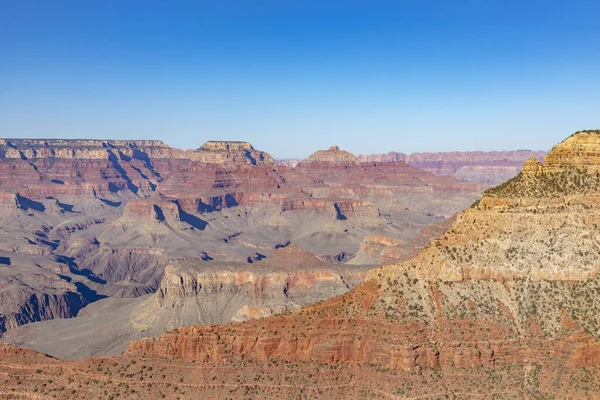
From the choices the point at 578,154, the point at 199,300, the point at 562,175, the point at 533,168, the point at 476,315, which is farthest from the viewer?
the point at 199,300

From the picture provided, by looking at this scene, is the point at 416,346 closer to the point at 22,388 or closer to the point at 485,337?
the point at 485,337

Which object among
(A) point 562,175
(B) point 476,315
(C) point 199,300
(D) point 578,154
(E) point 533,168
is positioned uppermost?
(D) point 578,154

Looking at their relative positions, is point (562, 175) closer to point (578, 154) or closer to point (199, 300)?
point (578, 154)

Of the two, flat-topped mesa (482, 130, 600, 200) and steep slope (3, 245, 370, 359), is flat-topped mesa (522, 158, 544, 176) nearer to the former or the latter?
flat-topped mesa (482, 130, 600, 200)

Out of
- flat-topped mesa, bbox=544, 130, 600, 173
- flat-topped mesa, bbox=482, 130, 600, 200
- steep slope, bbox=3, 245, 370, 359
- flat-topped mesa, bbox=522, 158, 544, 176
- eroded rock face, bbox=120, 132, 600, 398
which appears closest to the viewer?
eroded rock face, bbox=120, 132, 600, 398

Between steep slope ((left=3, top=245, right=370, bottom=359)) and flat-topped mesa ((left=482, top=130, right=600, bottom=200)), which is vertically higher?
flat-topped mesa ((left=482, top=130, right=600, bottom=200))

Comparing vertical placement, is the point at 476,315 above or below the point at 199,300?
above

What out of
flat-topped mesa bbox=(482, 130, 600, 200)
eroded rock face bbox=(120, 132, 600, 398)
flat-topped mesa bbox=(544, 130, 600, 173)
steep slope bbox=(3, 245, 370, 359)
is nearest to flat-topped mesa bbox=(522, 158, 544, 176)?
flat-topped mesa bbox=(482, 130, 600, 200)

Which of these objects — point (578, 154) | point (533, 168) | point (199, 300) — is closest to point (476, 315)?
point (533, 168)

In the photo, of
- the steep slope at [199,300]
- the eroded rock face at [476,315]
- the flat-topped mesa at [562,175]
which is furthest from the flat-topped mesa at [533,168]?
the steep slope at [199,300]

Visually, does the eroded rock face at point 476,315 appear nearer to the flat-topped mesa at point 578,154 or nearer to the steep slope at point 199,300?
the flat-topped mesa at point 578,154

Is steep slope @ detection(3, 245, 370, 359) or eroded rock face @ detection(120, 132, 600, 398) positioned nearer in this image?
eroded rock face @ detection(120, 132, 600, 398)

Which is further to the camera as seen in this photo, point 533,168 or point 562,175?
point 533,168

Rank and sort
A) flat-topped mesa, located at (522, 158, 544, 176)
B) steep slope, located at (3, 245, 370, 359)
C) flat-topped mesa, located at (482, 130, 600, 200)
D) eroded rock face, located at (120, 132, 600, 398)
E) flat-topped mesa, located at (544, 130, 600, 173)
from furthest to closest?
1. steep slope, located at (3, 245, 370, 359)
2. flat-topped mesa, located at (522, 158, 544, 176)
3. flat-topped mesa, located at (544, 130, 600, 173)
4. flat-topped mesa, located at (482, 130, 600, 200)
5. eroded rock face, located at (120, 132, 600, 398)
